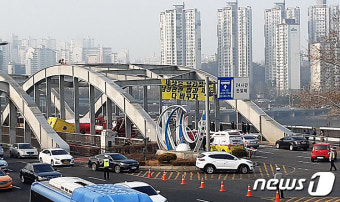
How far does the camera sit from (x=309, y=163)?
41.9m

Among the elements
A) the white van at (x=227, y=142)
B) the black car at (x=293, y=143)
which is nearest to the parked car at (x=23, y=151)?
the white van at (x=227, y=142)

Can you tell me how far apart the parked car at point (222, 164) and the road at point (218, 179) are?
0.41m

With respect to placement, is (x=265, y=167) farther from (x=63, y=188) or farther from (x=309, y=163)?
(x=63, y=188)

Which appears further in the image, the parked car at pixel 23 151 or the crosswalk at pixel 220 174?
the parked car at pixel 23 151

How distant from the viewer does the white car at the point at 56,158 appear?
41844 millimetres

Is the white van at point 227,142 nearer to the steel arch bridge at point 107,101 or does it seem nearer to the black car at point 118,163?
the steel arch bridge at point 107,101

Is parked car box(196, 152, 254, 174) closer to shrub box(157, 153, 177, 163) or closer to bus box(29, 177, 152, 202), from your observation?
shrub box(157, 153, 177, 163)

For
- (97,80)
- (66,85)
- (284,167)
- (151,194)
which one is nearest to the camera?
(151,194)

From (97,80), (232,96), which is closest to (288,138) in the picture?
(232,96)

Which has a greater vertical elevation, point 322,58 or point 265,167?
point 322,58

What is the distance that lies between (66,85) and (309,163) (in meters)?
45.4

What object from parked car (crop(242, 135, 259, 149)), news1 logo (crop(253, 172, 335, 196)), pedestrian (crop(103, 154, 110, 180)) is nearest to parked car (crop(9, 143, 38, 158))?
pedestrian (crop(103, 154, 110, 180))

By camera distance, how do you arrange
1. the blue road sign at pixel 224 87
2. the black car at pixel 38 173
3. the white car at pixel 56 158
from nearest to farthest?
the black car at pixel 38 173
the white car at pixel 56 158
the blue road sign at pixel 224 87

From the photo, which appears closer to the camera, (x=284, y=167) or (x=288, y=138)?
(x=284, y=167)
